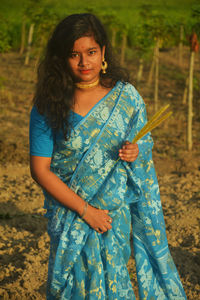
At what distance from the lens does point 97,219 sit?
1.92m

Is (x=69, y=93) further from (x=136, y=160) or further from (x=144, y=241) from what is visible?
(x=144, y=241)

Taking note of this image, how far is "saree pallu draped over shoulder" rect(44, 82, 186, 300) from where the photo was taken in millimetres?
1915

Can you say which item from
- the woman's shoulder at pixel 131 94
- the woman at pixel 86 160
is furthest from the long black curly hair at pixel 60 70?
the woman's shoulder at pixel 131 94

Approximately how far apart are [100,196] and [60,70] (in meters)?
0.64

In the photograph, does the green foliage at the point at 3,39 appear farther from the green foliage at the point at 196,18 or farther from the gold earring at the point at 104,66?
the gold earring at the point at 104,66

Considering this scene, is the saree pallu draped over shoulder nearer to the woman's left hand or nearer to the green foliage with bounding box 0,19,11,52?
the woman's left hand

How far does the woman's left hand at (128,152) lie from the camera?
6.08 feet

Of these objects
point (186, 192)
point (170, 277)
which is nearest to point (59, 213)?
point (170, 277)

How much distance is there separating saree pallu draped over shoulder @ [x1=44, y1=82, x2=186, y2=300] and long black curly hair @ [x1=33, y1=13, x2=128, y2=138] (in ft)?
0.36

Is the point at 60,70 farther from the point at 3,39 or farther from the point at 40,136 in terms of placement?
the point at 3,39

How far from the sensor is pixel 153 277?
7.01 feet

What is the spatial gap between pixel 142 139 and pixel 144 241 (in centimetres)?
56

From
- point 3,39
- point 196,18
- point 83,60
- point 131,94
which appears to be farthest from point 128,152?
point 3,39

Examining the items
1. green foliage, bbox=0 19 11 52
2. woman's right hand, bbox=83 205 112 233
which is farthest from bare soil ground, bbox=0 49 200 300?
green foliage, bbox=0 19 11 52
